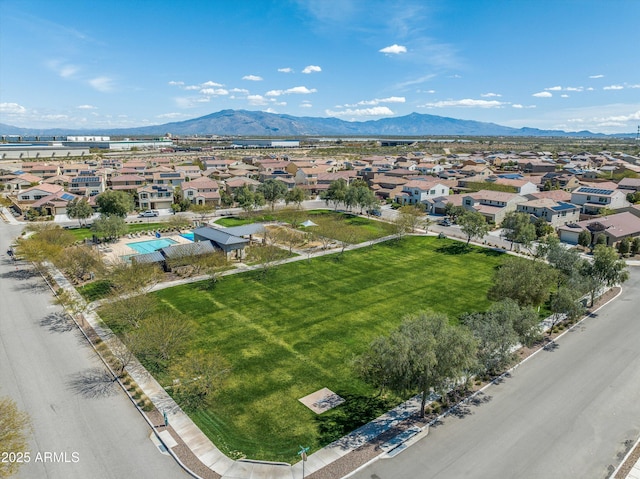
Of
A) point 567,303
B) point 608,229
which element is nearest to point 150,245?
point 567,303

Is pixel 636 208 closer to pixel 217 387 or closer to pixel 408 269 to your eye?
pixel 408 269

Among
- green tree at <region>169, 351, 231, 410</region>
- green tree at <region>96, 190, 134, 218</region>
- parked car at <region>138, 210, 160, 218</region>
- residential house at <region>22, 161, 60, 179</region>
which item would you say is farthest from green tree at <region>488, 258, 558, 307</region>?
residential house at <region>22, 161, 60, 179</region>

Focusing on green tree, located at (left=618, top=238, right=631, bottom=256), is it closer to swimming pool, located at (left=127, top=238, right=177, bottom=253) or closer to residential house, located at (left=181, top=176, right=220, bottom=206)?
swimming pool, located at (left=127, top=238, right=177, bottom=253)

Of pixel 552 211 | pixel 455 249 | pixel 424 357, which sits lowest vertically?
pixel 455 249

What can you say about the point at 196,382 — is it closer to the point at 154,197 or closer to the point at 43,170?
the point at 154,197

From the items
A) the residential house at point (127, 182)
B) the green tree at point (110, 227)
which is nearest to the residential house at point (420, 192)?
the green tree at point (110, 227)

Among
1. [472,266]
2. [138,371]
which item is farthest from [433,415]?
[472,266]

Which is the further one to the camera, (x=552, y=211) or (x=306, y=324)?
(x=552, y=211)
